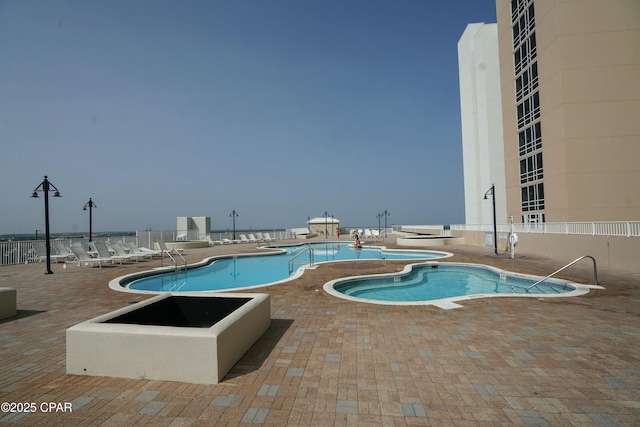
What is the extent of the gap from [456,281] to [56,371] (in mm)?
10037

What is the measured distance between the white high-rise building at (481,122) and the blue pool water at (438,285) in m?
20.0

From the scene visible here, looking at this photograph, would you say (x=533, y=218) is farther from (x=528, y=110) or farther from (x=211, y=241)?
(x=211, y=241)

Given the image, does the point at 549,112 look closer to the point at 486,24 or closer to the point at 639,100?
the point at 639,100

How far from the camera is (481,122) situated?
31125mm

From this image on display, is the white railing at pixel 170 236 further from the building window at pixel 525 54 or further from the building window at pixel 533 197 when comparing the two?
the building window at pixel 525 54

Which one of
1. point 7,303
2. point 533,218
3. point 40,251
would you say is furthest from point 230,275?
point 533,218

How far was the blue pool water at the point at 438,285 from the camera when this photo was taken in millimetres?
8250

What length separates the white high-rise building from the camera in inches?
1165

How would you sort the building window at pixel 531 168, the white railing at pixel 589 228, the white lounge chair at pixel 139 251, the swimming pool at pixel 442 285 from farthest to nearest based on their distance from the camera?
the building window at pixel 531 168
the white lounge chair at pixel 139 251
the white railing at pixel 589 228
the swimming pool at pixel 442 285

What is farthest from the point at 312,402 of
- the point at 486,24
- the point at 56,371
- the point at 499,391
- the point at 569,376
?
the point at 486,24

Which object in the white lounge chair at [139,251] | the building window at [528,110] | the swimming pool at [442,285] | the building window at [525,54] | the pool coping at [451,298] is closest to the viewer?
the pool coping at [451,298]

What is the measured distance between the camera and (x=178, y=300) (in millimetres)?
4777

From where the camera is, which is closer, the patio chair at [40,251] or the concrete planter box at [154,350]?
the concrete planter box at [154,350]

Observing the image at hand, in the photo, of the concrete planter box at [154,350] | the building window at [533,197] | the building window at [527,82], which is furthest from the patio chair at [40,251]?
the building window at [527,82]
